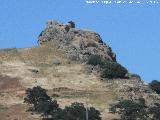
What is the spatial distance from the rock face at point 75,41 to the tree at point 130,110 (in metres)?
33.5

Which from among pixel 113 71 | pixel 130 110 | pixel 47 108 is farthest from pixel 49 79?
pixel 130 110

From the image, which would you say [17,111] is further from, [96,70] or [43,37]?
[43,37]

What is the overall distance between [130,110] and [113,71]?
2789cm

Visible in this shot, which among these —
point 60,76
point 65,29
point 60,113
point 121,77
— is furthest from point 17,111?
point 65,29

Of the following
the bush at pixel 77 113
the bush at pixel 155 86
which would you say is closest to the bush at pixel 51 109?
the bush at pixel 77 113

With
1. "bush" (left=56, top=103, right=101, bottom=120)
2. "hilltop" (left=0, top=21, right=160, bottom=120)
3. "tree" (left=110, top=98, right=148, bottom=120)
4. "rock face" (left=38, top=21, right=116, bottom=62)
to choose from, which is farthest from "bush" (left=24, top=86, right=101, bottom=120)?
"rock face" (left=38, top=21, right=116, bottom=62)

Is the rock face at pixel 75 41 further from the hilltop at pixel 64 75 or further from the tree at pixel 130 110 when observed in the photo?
the tree at pixel 130 110

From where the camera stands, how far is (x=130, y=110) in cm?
11550

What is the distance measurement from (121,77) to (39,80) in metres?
17.0

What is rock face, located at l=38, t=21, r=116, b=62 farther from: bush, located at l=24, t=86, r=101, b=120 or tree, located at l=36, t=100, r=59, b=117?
tree, located at l=36, t=100, r=59, b=117

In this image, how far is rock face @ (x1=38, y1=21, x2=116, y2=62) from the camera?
6019 inches

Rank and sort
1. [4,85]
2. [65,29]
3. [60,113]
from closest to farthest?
[60,113], [4,85], [65,29]

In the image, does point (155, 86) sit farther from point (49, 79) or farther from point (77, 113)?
point (77, 113)

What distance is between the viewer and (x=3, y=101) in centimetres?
12694
